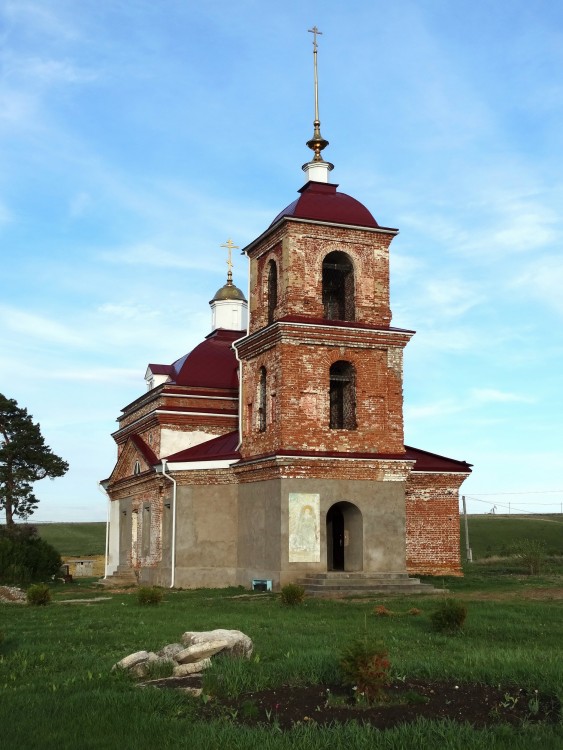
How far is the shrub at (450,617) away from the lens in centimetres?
1339

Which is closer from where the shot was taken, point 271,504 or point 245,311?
point 271,504

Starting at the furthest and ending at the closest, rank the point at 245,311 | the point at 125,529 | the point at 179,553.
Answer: the point at 245,311 < the point at 125,529 < the point at 179,553

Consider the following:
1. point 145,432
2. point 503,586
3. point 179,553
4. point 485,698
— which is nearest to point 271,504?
point 179,553

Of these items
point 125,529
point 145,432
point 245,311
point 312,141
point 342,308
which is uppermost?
point 312,141

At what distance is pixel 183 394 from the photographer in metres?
30.1

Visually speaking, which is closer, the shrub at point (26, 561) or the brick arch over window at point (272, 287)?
the brick arch over window at point (272, 287)

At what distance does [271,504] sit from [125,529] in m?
10.8

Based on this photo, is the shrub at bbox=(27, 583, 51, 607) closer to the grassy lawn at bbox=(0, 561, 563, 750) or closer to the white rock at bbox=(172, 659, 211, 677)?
the grassy lawn at bbox=(0, 561, 563, 750)

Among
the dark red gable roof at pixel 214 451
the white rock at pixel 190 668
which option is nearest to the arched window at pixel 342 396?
the dark red gable roof at pixel 214 451

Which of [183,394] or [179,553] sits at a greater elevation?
[183,394]

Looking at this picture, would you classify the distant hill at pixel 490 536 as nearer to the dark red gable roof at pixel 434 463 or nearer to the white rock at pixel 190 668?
the dark red gable roof at pixel 434 463

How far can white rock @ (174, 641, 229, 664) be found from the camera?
9.73 metres

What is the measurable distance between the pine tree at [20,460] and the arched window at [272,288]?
2155cm

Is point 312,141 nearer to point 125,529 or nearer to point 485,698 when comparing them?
→ point 125,529
